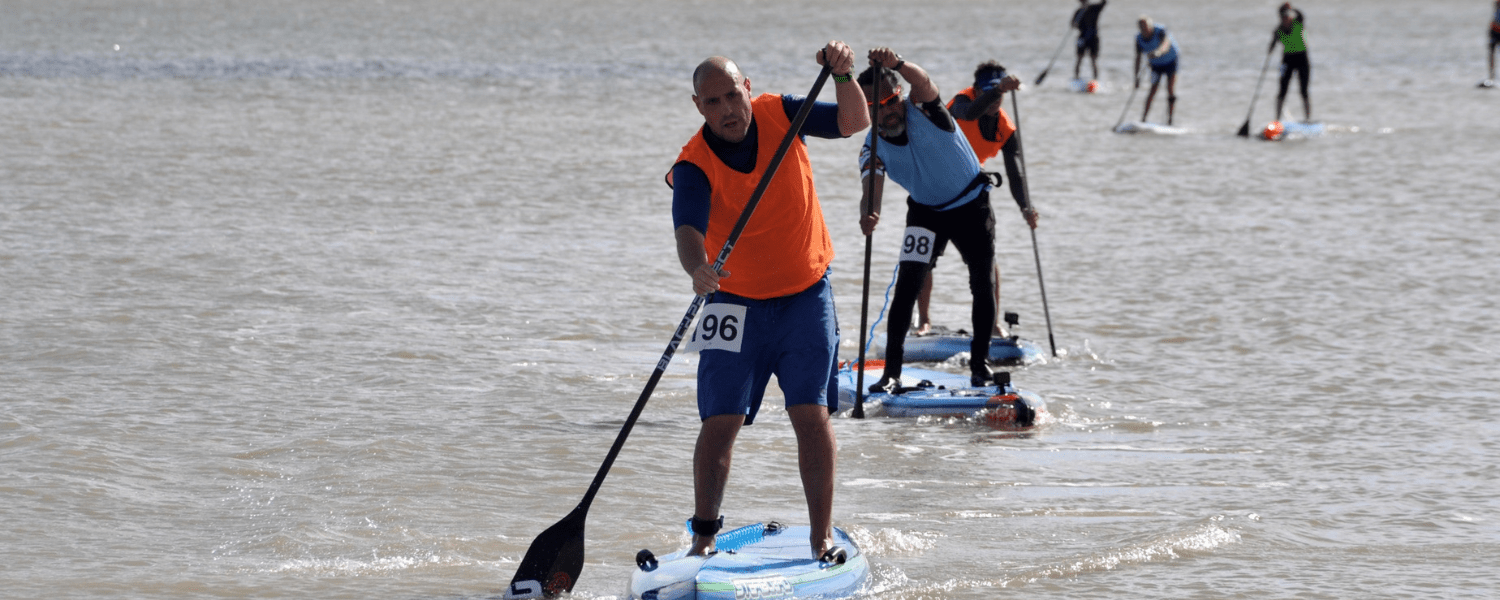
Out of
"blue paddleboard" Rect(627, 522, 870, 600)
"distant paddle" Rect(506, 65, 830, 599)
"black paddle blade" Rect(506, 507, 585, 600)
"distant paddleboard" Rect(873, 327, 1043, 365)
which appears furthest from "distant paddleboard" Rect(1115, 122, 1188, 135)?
"black paddle blade" Rect(506, 507, 585, 600)

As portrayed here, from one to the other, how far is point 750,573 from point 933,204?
3.20 meters

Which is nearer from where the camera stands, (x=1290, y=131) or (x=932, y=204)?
(x=932, y=204)

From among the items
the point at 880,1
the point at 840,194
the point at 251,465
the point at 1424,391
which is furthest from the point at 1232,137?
the point at 880,1

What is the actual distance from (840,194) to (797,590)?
10.8m

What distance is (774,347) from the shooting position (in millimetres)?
4887

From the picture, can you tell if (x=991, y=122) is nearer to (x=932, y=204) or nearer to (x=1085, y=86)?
(x=932, y=204)

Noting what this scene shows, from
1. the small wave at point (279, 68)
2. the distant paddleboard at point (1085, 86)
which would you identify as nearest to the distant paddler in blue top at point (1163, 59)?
the distant paddleboard at point (1085, 86)

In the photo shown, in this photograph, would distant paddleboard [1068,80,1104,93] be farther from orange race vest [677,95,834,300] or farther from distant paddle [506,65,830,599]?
orange race vest [677,95,834,300]

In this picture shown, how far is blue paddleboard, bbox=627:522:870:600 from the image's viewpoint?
188 inches

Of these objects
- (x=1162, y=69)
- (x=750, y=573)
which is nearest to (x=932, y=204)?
(x=750, y=573)

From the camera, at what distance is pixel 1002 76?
316 inches

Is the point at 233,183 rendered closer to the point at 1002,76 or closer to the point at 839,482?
the point at 1002,76

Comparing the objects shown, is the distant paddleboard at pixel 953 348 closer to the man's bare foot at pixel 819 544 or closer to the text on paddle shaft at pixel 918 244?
the text on paddle shaft at pixel 918 244

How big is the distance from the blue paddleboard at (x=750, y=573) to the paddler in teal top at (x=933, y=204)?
2.29 meters
